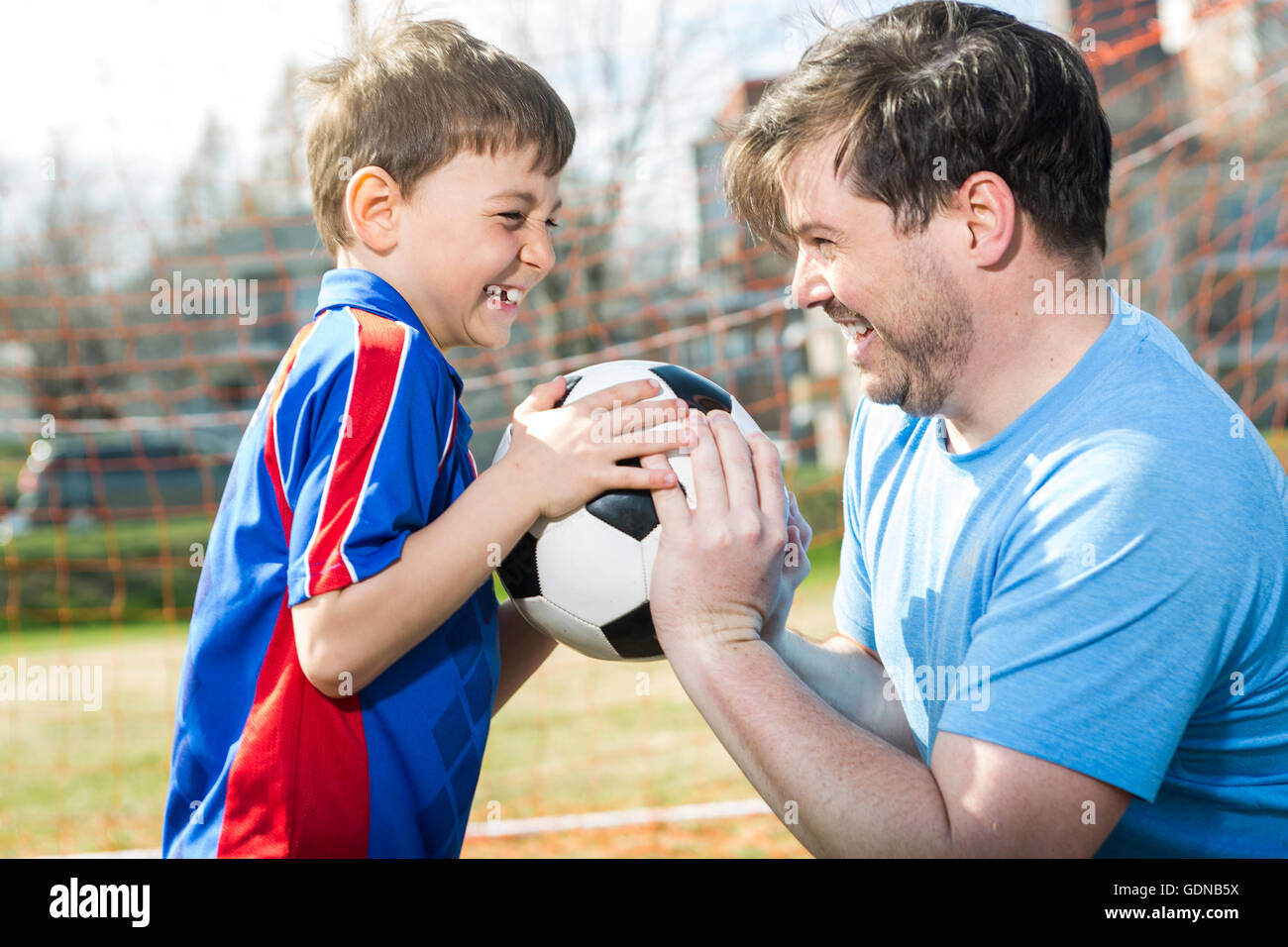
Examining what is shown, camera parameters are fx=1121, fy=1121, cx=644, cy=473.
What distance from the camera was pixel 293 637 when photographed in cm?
179

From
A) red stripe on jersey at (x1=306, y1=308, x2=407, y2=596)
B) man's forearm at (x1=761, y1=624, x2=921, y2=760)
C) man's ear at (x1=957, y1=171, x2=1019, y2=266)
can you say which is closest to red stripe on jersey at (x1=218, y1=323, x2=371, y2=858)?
red stripe on jersey at (x1=306, y1=308, x2=407, y2=596)

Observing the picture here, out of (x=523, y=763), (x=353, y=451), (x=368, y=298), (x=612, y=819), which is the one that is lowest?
(x=523, y=763)

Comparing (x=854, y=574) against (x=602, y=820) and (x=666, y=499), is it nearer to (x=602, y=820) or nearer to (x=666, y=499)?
(x=666, y=499)

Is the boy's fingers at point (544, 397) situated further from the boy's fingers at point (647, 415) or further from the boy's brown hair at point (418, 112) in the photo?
the boy's brown hair at point (418, 112)

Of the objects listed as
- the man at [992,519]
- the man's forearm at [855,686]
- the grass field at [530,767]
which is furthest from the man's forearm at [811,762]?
the grass field at [530,767]

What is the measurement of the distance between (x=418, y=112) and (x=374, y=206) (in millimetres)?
191

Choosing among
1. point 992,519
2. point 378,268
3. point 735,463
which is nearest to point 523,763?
point 378,268

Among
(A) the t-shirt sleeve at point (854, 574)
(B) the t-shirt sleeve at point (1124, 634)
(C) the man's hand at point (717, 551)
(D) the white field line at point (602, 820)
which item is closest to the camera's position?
(B) the t-shirt sleeve at point (1124, 634)

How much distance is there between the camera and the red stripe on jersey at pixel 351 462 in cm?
166

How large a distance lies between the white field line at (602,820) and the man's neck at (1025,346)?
2.90 meters

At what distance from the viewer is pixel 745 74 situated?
34.2 ft
